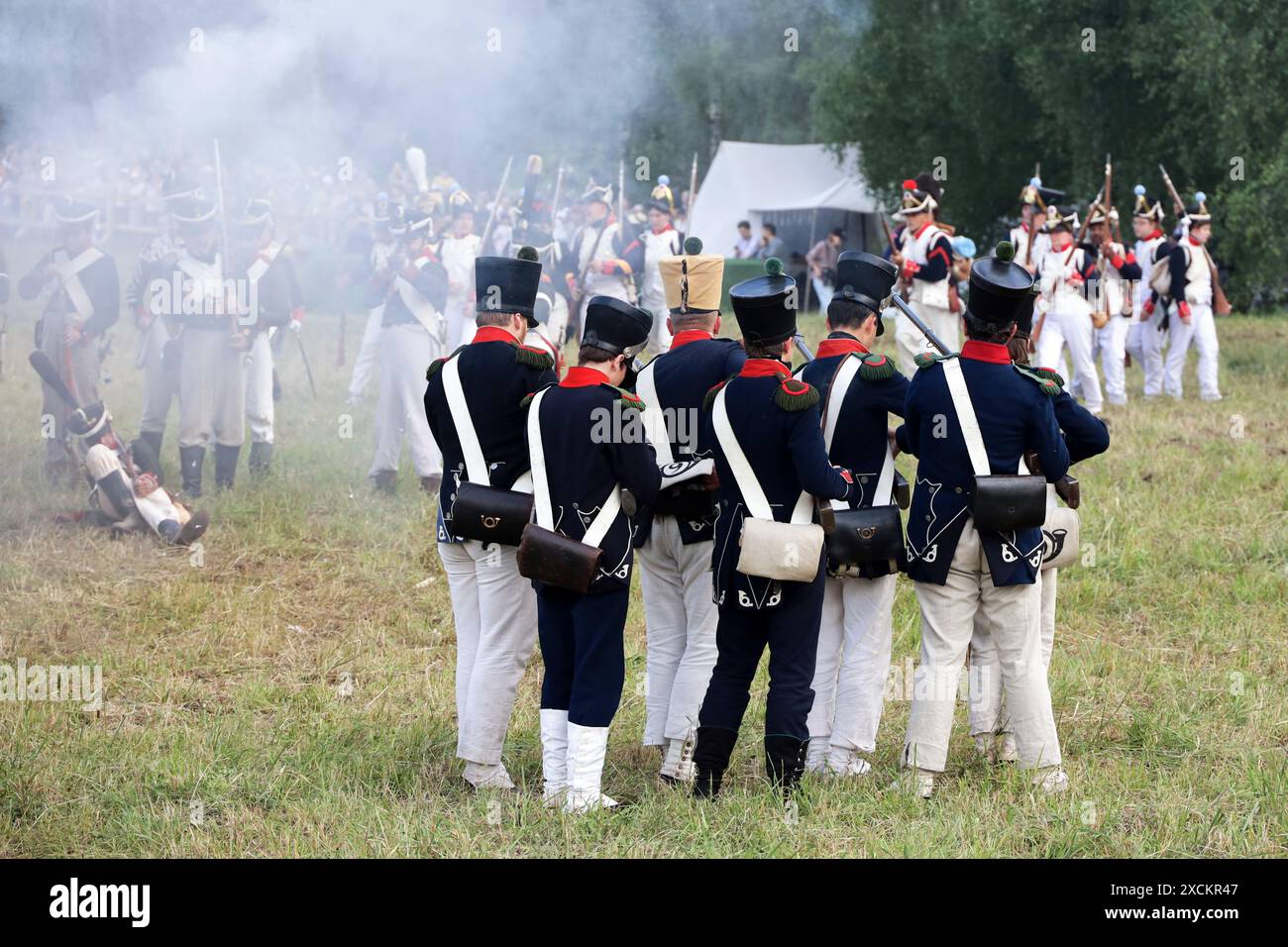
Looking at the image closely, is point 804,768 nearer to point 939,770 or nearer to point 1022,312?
point 939,770

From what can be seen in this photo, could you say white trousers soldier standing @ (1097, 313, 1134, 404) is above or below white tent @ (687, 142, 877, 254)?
below

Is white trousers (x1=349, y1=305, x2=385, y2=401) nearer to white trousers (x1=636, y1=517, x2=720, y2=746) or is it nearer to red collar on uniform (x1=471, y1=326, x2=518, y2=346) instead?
white trousers (x1=636, y1=517, x2=720, y2=746)

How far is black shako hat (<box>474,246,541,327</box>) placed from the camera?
479 centimetres

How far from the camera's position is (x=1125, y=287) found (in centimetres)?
1320

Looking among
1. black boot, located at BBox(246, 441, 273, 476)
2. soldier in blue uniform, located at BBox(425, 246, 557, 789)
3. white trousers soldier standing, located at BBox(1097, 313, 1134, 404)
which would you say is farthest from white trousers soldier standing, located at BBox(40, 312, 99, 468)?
white trousers soldier standing, located at BBox(1097, 313, 1134, 404)

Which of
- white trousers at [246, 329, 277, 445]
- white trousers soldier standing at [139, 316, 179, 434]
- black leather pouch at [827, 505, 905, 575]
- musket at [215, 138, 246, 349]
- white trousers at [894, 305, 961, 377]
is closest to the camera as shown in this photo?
black leather pouch at [827, 505, 905, 575]

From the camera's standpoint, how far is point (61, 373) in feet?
30.8

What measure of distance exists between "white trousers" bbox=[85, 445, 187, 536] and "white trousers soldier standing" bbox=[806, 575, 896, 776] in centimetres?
433

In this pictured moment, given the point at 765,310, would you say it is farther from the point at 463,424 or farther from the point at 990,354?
the point at 463,424

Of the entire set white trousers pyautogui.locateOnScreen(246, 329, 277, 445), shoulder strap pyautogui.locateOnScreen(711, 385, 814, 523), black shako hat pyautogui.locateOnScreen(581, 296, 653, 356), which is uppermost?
black shako hat pyautogui.locateOnScreen(581, 296, 653, 356)

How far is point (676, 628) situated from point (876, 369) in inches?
45.2

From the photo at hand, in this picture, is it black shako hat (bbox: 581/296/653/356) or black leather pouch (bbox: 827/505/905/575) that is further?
black leather pouch (bbox: 827/505/905/575)

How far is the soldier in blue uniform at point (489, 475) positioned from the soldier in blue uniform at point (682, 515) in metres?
0.46

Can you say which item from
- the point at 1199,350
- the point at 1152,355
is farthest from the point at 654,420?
the point at 1152,355
